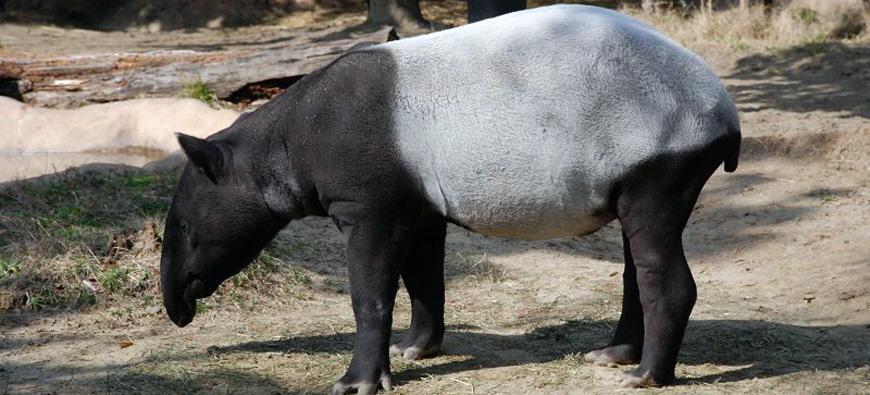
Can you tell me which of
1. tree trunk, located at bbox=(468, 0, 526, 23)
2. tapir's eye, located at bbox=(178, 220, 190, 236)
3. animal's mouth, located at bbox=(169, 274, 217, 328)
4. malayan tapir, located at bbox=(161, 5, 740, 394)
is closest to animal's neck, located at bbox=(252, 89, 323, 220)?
malayan tapir, located at bbox=(161, 5, 740, 394)

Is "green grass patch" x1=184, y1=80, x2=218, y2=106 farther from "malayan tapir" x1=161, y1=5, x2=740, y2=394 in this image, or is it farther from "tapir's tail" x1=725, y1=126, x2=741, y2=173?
"tapir's tail" x1=725, y1=126, x2=741, y2=173

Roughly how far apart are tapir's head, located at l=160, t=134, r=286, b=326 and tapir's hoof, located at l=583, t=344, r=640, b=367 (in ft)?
5.85

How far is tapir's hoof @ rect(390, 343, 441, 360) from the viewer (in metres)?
6.21

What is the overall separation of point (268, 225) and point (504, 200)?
4.16 feet

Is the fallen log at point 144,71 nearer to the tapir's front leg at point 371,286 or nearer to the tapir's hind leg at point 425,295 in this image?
the tapir's hind leg at point 425,295

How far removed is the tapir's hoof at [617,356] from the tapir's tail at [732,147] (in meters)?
1.10

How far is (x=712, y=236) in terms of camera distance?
9867 mm

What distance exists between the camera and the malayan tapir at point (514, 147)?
5273 millimetres

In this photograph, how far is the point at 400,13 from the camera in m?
20.6

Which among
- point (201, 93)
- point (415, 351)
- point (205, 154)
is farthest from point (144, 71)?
point (415, 351)

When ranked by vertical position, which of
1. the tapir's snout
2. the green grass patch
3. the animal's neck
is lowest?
the green grass patch

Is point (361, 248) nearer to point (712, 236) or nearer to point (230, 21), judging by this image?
point (712, 236)

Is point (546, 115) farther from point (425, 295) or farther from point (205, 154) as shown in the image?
point (205, 154)

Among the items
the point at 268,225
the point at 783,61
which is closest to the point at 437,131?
the point at 268,225
